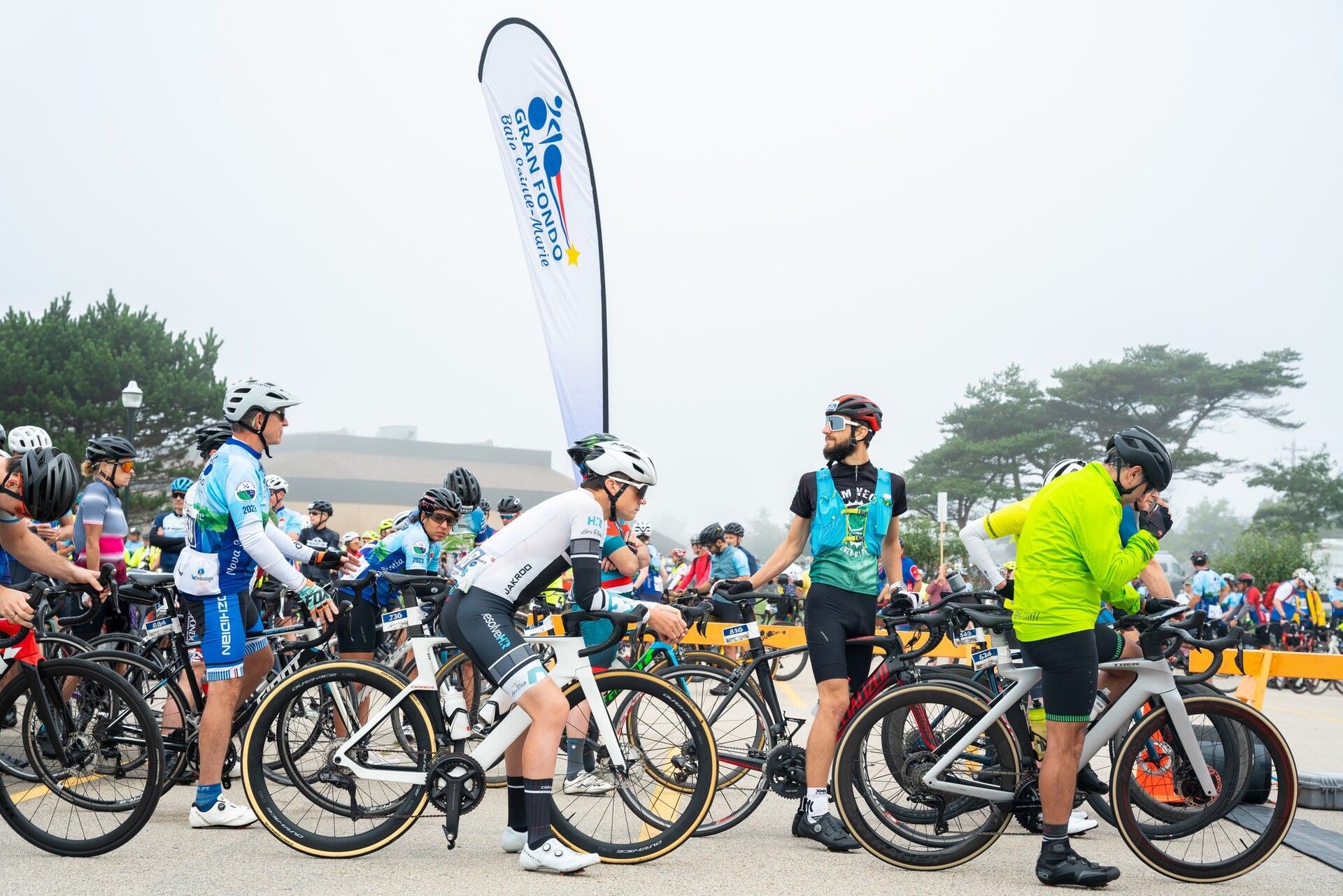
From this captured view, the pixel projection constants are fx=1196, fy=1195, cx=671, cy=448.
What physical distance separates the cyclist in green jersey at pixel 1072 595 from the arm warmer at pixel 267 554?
10.7ft

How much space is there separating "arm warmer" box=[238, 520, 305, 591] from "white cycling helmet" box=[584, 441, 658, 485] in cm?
149

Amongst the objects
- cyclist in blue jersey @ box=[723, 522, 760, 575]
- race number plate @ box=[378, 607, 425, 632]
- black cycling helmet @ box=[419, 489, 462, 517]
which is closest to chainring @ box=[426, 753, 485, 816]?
race number plate @ box=[378, 607, 425, 632]

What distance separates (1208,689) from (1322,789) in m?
1.79

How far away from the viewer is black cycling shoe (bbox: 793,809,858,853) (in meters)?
5.49

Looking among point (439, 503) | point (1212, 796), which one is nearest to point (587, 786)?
point (1212, 796)

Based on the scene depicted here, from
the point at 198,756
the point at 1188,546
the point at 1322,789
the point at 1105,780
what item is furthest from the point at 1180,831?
the point at 1188,546

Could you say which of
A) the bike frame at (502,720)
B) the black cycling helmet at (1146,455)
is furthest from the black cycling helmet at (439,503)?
the black cycling helmet at (1146,455)

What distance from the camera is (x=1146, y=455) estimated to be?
16.2ft

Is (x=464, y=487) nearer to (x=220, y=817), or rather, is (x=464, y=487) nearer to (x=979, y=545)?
(x=220, y=817)

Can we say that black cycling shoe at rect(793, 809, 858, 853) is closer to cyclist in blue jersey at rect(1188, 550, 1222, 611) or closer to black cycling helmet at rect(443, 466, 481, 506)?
black cycling helmet at rect(443, 466, 481, 506)

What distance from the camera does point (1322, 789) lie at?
21.6 feet

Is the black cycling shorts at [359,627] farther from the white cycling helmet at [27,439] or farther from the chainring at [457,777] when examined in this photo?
the chainring at [457,777]

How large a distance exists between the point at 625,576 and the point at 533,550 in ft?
6.71

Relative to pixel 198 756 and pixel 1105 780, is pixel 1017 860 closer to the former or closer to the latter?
pixel 1105 780
